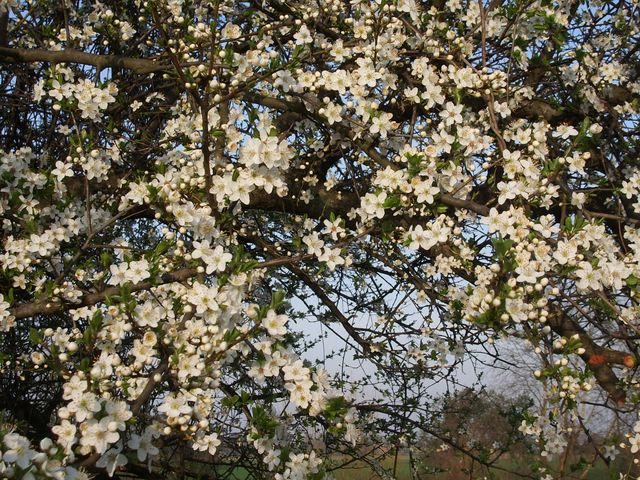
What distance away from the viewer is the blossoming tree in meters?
2.22

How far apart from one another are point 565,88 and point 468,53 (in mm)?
974

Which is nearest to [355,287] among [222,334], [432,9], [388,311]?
[388,311]

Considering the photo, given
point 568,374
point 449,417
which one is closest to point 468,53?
point 568,374

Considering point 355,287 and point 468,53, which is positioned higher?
point 468,53

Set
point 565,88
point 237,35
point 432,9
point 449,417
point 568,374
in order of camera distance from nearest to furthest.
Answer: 1. point 568,374
2. point 237,35
3. point 432,9
4. point 565,88
5. point 449,417

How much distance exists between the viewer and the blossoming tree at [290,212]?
2.22m

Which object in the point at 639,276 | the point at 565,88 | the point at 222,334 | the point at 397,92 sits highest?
the point at 565,88

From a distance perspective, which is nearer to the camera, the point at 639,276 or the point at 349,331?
the point at 639,276

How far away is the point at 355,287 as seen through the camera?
5141 millimetres

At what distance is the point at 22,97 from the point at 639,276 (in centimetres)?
383

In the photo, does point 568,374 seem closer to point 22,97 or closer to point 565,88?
point 565,88

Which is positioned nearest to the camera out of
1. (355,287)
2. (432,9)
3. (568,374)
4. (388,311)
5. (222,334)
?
(222,334)

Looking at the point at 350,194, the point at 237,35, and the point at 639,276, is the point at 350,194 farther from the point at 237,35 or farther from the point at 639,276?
the point at 639,276

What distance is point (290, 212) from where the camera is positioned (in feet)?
14.0
